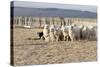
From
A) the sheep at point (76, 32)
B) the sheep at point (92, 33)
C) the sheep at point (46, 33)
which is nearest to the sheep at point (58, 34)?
the sheep at point (46, 33)

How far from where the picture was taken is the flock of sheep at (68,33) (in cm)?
297

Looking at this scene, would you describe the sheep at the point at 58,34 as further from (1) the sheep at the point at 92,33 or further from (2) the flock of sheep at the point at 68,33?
(1) the sheep at the point at 92,33

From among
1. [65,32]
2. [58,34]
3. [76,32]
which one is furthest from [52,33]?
[76,32]

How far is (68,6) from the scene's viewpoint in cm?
309

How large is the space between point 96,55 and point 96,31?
36 cm

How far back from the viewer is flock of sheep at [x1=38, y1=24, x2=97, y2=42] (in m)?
2.97

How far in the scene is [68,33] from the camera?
3.09m

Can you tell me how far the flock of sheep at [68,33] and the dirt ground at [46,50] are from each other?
60 millimetres

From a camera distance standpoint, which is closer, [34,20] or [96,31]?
[34,20]

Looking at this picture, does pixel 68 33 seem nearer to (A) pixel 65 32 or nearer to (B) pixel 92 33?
(A) pixel 65 32

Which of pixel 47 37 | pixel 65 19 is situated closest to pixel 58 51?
pixel 47 37

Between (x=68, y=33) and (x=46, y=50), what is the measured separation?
414 mm
